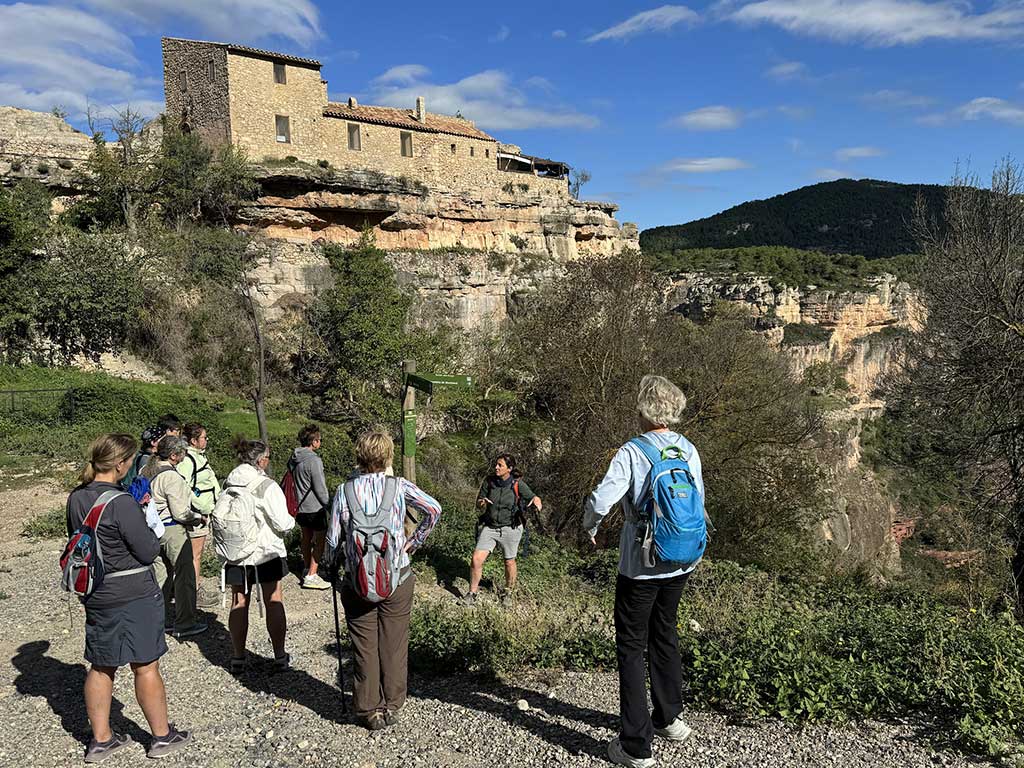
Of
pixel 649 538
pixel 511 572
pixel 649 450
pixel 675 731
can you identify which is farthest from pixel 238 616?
pixel 649 450

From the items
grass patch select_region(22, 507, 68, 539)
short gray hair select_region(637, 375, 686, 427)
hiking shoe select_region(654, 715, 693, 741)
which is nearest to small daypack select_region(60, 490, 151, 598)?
short gray hair select_region(637, 375, 686, 427)

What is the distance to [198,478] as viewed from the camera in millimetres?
5652

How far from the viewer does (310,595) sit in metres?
6.91

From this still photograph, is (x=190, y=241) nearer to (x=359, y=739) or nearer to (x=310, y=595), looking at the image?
(x=310, y=595)

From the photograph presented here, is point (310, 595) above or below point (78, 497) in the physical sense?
below

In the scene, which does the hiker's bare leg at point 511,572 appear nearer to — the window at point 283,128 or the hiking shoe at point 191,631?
the hiking shoe at point 191,631

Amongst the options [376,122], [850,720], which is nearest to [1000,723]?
[850,720]

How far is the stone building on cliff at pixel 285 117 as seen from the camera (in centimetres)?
2512

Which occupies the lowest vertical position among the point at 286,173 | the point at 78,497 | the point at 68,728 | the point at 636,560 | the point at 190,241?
the point at 68,728

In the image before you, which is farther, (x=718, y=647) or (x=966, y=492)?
(x=966, y=492)

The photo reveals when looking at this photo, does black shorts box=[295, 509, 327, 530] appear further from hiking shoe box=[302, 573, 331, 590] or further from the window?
the window

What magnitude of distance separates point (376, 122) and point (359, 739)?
29.6 metres

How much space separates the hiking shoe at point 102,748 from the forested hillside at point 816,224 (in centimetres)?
6725

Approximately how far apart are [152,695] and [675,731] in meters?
2.87
